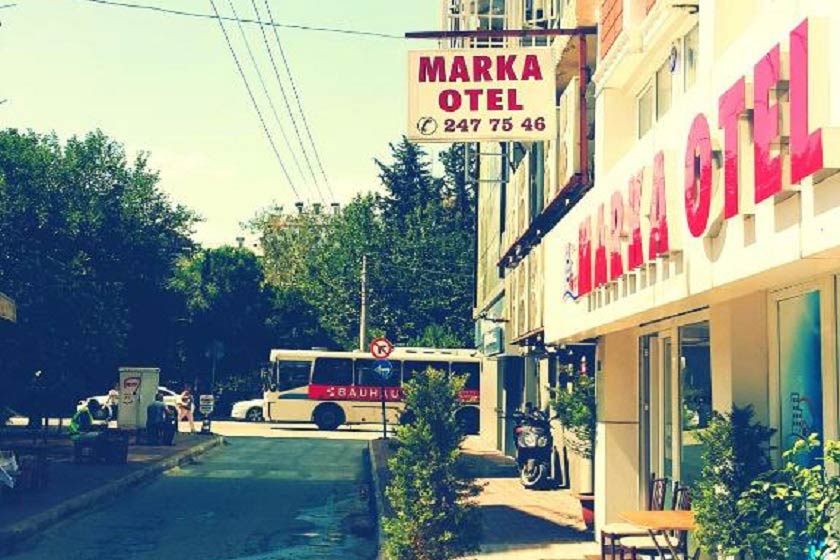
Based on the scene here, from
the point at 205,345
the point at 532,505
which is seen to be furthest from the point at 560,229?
the point at 205,345

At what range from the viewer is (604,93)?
1334cm

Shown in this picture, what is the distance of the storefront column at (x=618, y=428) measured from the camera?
13.7m

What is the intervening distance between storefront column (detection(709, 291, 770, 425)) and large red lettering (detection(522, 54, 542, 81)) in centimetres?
536

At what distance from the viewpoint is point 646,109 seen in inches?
512

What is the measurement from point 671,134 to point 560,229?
18.4 ft

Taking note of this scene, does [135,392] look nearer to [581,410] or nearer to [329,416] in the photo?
[329,416]

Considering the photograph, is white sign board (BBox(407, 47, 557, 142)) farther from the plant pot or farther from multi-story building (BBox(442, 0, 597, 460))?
the plant pot

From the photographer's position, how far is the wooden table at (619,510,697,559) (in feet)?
30.7

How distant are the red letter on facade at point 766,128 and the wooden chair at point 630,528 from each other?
502 centimetres

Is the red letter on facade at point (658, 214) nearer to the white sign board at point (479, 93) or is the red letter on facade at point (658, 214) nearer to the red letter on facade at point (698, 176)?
the red letter on facade at point (698, 176)

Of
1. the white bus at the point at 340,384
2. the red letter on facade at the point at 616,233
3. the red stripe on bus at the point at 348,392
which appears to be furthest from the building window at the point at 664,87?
the red stripe on bus at the point at 348,392

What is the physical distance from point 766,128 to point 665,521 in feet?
13.9

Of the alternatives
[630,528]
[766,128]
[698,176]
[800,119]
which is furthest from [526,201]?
[800,119]

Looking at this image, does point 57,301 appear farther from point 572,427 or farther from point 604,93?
point 604,93
